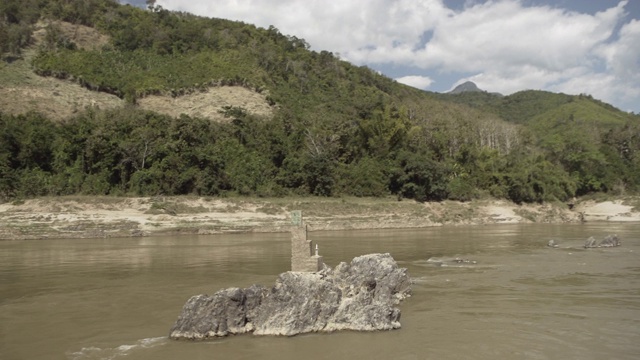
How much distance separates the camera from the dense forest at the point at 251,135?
47.7m

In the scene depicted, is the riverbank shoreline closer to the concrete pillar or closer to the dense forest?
the dense forest

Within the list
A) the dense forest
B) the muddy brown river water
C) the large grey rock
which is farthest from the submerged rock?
the dense forest

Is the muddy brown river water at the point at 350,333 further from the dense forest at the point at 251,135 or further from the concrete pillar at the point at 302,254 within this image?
the dense forest at the point at 251,135

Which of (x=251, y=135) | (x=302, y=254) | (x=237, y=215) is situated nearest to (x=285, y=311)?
(x=302, y=254)

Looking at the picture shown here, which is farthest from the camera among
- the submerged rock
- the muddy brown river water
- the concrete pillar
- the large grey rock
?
the submerged rock

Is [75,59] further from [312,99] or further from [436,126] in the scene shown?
[436,126]

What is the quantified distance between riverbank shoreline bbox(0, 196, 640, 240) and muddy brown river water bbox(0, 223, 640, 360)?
29.2 ft

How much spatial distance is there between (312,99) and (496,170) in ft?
111

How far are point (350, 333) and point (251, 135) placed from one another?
51.8 m

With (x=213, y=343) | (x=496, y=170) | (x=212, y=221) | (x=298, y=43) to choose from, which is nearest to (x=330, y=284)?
(x=213, y=343)

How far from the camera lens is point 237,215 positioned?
142ft

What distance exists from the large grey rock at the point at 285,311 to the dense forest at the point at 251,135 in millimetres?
37280

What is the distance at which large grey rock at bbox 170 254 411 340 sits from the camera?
10.6 meters

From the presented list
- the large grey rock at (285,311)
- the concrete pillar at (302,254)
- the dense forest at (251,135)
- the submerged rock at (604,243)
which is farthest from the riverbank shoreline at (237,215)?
the large grey rock at (285,311)
